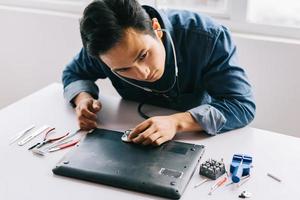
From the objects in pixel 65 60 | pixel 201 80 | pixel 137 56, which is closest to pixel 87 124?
pixel 137 56

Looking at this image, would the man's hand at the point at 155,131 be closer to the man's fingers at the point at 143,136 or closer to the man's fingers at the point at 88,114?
the man's fingers at the point at 143,136

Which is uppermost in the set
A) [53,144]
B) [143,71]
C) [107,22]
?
[107,22]

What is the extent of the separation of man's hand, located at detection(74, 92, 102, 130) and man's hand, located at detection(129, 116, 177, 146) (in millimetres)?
168

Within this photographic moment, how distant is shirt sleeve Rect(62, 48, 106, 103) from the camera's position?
54.7 inches

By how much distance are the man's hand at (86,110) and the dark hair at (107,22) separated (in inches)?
8.9

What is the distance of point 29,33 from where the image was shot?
2174mm

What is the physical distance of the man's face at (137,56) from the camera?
3.45 feet

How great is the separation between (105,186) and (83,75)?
593mm

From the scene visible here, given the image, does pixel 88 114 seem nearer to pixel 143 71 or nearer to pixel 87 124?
pixel 87 124

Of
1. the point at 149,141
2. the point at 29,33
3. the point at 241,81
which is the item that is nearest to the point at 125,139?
the point at 149,141

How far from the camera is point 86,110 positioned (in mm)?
1242

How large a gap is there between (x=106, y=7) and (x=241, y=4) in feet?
2.89

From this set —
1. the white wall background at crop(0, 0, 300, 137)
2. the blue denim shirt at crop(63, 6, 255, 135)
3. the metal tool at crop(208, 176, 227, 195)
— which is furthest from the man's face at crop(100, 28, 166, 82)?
the white wall background at crop(0, 0, 300, 137)

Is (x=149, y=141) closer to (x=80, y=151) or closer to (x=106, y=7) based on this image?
(x=80, y=151)
